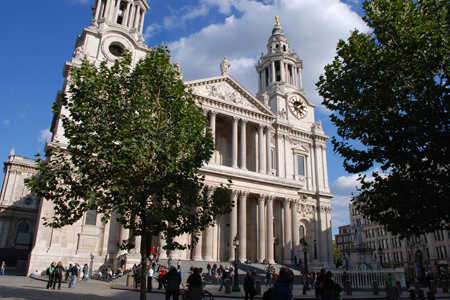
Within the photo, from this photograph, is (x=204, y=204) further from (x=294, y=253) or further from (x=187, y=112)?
(x=294, y=253)

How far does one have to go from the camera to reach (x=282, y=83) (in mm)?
52812

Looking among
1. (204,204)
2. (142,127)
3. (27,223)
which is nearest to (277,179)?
(204,204)

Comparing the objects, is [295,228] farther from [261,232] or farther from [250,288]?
[250,288]

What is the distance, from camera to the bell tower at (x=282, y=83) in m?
49.8

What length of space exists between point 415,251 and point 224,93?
A: 48954 millimetres

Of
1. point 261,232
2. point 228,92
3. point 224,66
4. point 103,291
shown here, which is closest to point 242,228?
point 261,232

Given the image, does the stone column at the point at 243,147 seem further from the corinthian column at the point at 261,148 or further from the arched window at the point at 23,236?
the arched window at the point at 23,236

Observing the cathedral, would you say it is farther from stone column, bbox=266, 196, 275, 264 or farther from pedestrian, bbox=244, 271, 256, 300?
pedestrian, bbox=244, 271, 256, 300

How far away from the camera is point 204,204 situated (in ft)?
54.8

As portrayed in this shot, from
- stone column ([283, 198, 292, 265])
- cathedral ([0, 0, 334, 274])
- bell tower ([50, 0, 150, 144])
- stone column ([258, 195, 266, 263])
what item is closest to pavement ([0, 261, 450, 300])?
stone column ([258, 195, 266, 263])

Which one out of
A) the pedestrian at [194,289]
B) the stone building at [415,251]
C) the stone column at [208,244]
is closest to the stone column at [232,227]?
the stone column at [208,244]

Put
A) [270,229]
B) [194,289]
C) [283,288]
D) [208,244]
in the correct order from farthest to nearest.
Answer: [270,229], [208,244], [194,289], [283,288]

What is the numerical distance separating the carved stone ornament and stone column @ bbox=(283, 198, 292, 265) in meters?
13.1

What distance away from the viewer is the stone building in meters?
57.3
